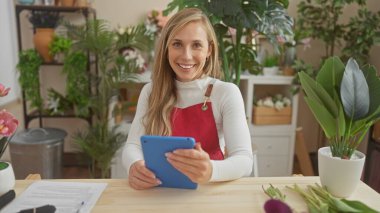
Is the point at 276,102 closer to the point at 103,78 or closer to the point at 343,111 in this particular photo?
the point at 103,78

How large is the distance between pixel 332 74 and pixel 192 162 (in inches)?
16.9

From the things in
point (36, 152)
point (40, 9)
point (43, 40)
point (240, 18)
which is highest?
point (40, 9)

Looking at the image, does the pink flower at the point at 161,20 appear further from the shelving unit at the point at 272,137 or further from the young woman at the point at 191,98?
the young woman at the point at 191,98

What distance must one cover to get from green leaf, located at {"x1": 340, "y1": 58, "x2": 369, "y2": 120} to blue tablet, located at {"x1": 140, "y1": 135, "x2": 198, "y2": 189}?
386 mm

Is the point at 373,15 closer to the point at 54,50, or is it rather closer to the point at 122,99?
the point at 122,99

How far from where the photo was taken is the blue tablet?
29.4 inches

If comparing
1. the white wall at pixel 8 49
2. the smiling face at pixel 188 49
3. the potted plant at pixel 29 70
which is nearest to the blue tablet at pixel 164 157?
the smiling face at pixel 188 49

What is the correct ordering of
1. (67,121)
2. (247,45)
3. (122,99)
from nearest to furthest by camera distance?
1. (247,45)
2. (122,99)
3. (67,121)

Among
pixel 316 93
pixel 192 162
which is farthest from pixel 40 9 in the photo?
pixel 316 93

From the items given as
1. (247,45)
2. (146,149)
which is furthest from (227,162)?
(247,45)

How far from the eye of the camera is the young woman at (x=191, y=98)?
1.12 metres

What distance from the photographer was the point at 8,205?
0.77 meters

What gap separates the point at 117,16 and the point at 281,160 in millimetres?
1854

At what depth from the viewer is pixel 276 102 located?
99.1 inches
